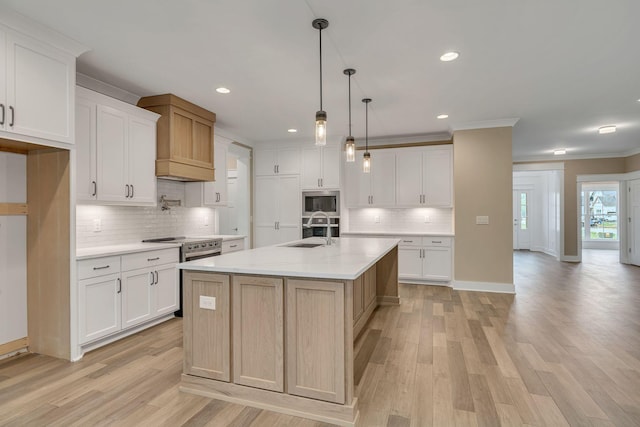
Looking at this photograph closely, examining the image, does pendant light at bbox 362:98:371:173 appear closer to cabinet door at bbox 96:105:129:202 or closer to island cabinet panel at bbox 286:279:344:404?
island cabinet panel at bbox 286:279:344:404

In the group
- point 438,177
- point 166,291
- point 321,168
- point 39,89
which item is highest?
point 39,89

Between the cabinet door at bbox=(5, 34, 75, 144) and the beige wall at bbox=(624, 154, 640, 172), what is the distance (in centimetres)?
1030

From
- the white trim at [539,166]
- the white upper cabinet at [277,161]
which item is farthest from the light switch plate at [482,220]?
the white trim at [539,166]

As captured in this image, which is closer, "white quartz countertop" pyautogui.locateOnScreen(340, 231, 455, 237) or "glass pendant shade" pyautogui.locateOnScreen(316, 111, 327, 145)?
"glass pendant shade" pyautogui.locateOnScreen(316, 111, 327, 145)

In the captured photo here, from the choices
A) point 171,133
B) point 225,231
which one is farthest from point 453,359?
point 225,231

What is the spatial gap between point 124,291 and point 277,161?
152 inches

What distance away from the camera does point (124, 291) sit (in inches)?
130

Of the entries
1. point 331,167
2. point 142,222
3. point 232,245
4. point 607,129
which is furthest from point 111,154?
point 607,129

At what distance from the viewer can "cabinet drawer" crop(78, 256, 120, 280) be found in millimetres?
2923

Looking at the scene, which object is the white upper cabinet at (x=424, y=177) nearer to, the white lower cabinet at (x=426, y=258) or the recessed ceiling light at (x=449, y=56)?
the white lower cabinet at (x=426, y=258)

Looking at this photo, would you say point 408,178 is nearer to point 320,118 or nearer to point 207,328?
point 320,118

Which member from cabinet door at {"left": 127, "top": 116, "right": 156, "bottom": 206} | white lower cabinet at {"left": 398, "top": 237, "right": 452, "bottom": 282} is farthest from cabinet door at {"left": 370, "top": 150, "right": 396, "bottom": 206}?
cabinet door at {"left": 127, "top": 116, "right": 156, "bottom": 206}

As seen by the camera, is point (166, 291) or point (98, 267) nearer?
point (98, 267)

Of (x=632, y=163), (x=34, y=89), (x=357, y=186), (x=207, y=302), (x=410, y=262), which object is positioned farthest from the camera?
(x=632, y=163)
